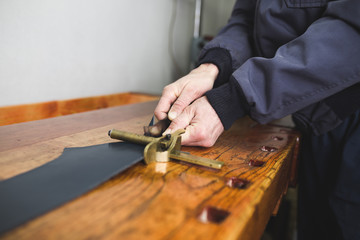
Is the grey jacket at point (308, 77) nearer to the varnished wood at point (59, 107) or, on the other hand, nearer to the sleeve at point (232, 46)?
the sleeve at point (232, 46)

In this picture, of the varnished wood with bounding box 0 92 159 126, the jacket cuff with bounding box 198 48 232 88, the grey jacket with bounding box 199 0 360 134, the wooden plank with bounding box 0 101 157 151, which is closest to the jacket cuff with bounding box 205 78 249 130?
the grey jacket with bounding box 199 0 360 134

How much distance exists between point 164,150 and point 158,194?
0.15 m

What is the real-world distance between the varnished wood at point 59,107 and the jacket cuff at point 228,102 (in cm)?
65

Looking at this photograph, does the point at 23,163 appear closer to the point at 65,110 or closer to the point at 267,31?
the point at 65,110

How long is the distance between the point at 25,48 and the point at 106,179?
720 millimetres

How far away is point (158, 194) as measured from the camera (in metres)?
0.37

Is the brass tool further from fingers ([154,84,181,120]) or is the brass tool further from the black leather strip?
fingers ([154,84,181,120])

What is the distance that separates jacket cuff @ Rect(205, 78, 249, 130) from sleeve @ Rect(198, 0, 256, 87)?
0.15 metres

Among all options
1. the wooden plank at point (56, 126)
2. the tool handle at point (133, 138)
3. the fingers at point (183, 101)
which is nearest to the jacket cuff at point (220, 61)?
the fingers at point (183, 101)

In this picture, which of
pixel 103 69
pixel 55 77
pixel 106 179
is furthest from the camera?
pixel 103 69

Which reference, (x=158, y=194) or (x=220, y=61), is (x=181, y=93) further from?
(x=158, y=194)

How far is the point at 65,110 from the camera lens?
1044 mm

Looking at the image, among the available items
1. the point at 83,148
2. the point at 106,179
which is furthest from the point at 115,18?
the point at 106,179

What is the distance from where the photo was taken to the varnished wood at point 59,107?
2.82 ft
